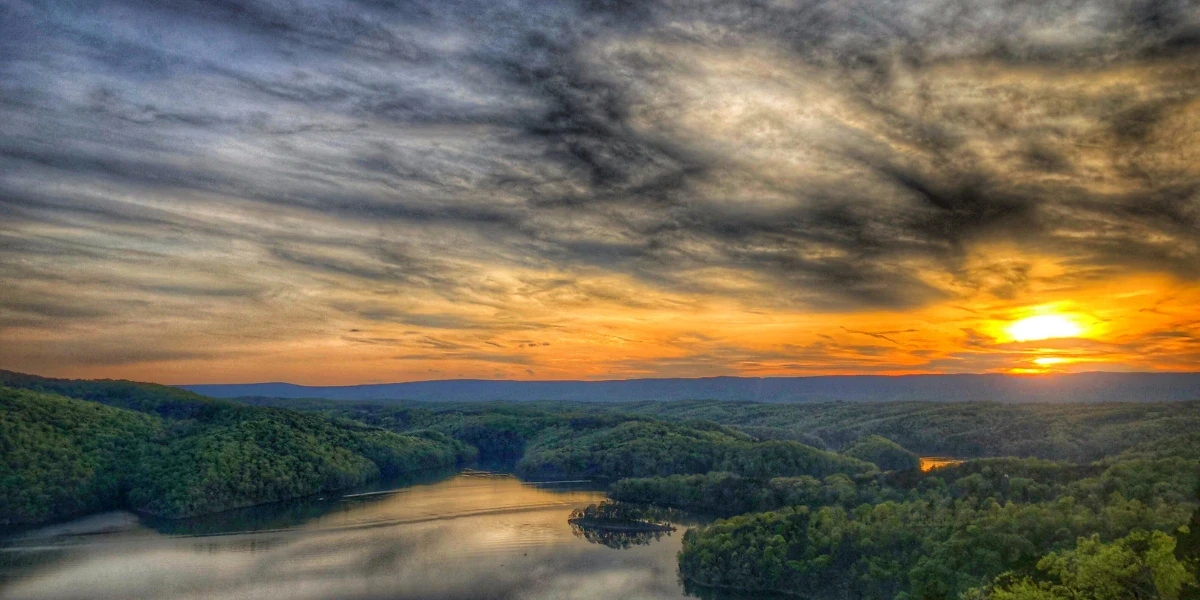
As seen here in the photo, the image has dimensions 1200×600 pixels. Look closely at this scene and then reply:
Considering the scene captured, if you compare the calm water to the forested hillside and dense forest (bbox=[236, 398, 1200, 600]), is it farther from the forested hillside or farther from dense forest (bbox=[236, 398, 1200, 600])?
dense forest (bbox=[236, 398, 1200, 600])

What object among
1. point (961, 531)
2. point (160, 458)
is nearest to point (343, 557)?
point (160, 458)

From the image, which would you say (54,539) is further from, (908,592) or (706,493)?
(908,592)

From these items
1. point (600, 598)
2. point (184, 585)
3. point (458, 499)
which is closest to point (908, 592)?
point (600, 598)

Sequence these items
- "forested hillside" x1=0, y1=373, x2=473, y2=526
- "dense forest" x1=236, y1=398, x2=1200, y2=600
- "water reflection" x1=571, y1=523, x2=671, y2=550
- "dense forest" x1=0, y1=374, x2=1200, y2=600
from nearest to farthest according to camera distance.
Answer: "dense forest" x1=236, y1=398, x2=1200, y2=600, "dense forest" x1=0, y1=374, x2=1200, y2=600, "water reflection" x1=571, y1=523, x2=671, y2=550, "forested hillside" x1=0, y1=373, x2=473, y2=526

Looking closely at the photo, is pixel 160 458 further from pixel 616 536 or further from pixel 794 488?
pixel 794 488

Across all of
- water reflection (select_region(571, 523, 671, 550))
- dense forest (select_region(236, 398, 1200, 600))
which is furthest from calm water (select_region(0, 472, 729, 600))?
dense forest (select_region(236, 398, 1200, 600))

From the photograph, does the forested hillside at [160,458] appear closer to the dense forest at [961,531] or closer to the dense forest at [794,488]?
the dense forest at [794,488]
